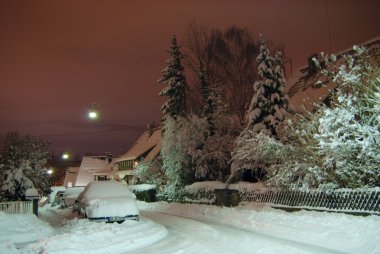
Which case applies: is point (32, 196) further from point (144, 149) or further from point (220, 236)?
point (144, 149)

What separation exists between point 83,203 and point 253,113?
37.2 ft

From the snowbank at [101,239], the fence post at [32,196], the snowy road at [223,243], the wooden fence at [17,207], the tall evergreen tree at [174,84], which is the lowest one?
the snowy road at [223,243]

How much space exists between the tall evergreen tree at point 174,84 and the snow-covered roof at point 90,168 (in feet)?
101

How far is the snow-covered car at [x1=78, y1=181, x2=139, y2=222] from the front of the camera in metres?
15.3

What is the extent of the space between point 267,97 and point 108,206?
41.7 feet

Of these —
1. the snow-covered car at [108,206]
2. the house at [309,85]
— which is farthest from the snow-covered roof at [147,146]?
the snow-covered car at [108,206]

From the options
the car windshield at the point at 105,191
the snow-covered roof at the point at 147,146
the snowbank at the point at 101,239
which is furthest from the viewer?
the snow-covered roof at the point at 147,146

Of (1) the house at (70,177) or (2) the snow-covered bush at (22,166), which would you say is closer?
(2) the snow-covered bush at (22,166)

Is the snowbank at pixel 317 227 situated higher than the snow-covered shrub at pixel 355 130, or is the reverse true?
the snow-covered shrub at pixel 355 130

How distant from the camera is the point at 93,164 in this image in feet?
227

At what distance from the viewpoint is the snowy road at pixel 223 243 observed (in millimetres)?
10297

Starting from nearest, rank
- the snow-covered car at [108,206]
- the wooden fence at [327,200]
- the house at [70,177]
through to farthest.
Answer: the wooden fence at [327,200]
the snow-covered car at [108,206]
the house at [70,177]

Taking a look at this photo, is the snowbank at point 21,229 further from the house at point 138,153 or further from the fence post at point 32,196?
the house at point 138,153

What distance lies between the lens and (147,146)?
171 feet
